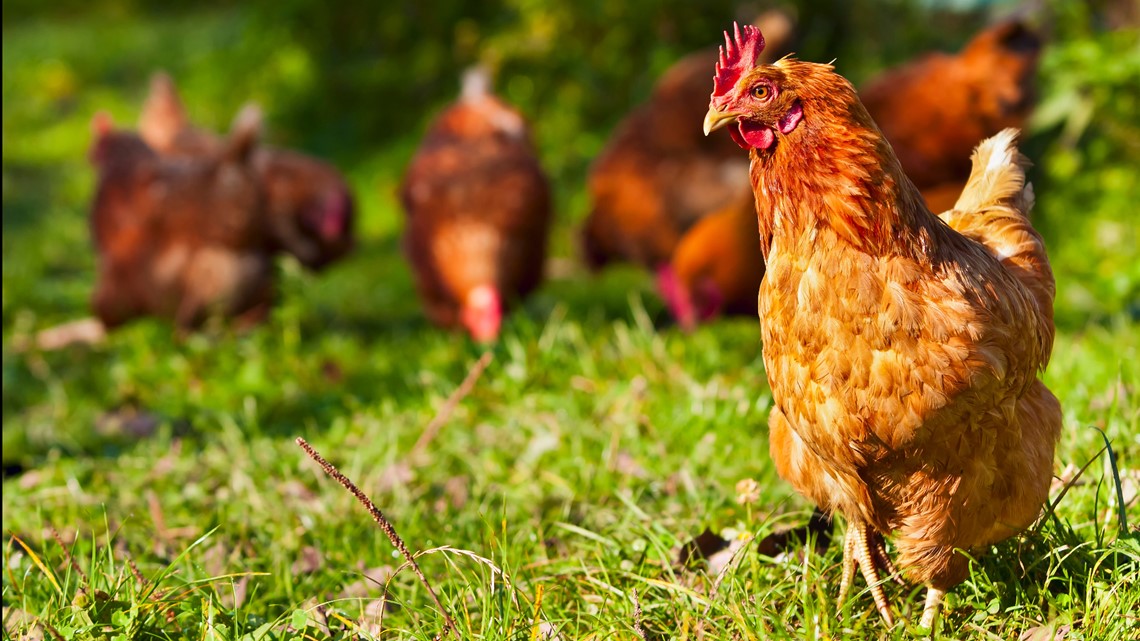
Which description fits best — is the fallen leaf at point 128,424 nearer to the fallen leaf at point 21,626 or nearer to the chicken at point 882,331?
the fallen leaf at point 21,626

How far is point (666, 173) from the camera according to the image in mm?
6273

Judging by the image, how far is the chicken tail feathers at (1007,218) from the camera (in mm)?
2354

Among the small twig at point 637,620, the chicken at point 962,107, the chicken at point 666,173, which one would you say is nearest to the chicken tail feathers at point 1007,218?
the small twig at point 637,620

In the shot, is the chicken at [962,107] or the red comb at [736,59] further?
the chicken at [962,107]

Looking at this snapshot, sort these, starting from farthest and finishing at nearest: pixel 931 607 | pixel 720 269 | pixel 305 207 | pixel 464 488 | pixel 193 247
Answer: pixel 305 207, pixel 193 247, pixel 720 269, pixel 464 488, pixel 931 607

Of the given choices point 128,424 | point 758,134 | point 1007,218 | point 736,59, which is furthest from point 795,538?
point 128,424

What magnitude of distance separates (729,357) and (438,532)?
1.93 meters

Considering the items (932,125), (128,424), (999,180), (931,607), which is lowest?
(128,424)

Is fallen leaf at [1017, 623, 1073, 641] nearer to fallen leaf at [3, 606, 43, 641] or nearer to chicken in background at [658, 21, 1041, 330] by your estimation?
fallen leaf at [3, 606, 43, 641]

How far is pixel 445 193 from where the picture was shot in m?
5.78

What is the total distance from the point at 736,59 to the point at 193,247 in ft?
14.6

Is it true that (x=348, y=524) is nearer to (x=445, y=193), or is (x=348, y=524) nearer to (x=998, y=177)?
(x=998, y=177)

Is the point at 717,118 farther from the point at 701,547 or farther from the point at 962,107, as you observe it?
the point at 962,107

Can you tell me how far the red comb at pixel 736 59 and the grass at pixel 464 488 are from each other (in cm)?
103
